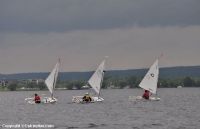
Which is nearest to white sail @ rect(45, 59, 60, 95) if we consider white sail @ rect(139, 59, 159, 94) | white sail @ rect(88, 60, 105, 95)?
white sail @ rect(88, 60, 105, 95)

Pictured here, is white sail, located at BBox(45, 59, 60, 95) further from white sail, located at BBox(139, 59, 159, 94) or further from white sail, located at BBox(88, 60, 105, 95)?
white sail, located at BBox(139, 59, 159, 94)

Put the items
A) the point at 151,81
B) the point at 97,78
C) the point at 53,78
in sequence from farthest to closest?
the point at 151,81 → the point at 53,78 → the point at 97,78

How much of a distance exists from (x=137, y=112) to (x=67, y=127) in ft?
81.0

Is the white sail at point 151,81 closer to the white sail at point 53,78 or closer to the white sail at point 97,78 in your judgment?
the white sail at point 97,78

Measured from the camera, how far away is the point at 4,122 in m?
79.9

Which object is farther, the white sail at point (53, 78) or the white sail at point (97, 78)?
the white sail at point (53, 78)

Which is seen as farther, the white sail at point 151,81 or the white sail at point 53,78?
the white sail at point 151,81

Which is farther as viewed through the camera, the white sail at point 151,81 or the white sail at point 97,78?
the white sail at point 151,81

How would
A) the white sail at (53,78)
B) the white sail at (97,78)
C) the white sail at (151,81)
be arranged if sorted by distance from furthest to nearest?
the white sail at (151,81)
the white sail at (53,78)
the white sail at (97,78)

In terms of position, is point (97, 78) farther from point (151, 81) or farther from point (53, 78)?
point (151, 81)

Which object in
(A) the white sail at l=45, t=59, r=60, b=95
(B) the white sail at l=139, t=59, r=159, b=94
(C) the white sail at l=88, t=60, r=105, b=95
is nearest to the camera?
(C) the white sail at l=88, t=60, r=105, b=95

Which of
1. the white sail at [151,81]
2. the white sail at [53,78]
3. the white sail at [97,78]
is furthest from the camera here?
the white sail at [151,81]

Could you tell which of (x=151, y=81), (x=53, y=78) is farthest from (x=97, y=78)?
(x=151, y=81)

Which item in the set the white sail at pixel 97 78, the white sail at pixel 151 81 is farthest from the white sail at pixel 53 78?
the white sail at pixel 151 81
